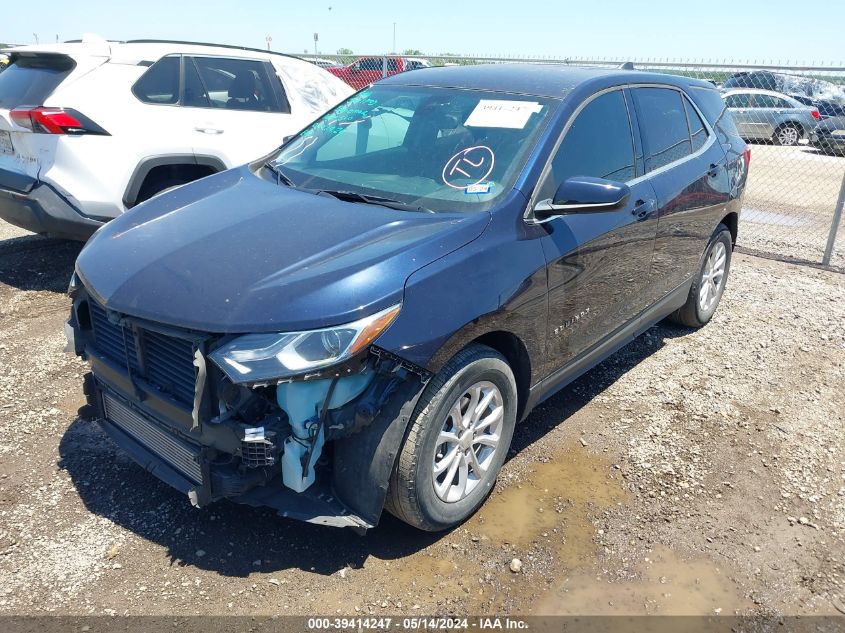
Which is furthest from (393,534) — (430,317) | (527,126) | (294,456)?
(527,126)

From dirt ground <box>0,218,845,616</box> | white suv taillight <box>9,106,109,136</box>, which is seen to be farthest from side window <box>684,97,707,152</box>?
white suv taillight <box>9,106,109,136</box>

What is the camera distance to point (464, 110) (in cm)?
359

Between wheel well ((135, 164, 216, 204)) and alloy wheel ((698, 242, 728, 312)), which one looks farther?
wheel well ((135, 164, 216, 204))

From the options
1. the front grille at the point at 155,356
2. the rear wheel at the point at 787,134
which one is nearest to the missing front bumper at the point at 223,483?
the front grille at the point at 155,356

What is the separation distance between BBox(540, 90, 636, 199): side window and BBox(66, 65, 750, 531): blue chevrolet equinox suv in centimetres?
1

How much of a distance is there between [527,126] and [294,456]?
1.95m

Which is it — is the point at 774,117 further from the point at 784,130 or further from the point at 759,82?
the point at 759,82

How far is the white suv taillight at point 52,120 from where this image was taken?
16.8 ft

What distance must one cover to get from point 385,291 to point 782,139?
1614cm

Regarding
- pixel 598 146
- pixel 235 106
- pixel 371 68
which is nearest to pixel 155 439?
pixel 598 146

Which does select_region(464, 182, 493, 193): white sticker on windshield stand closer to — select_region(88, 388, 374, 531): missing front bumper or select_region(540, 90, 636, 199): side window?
select_region(540, 90, 636, 199): side window

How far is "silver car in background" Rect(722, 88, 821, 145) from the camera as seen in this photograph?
1561 cm

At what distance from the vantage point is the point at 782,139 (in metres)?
15.7

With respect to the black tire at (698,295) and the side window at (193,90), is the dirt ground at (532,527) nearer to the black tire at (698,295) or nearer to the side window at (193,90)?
the black tire at (698,295)
